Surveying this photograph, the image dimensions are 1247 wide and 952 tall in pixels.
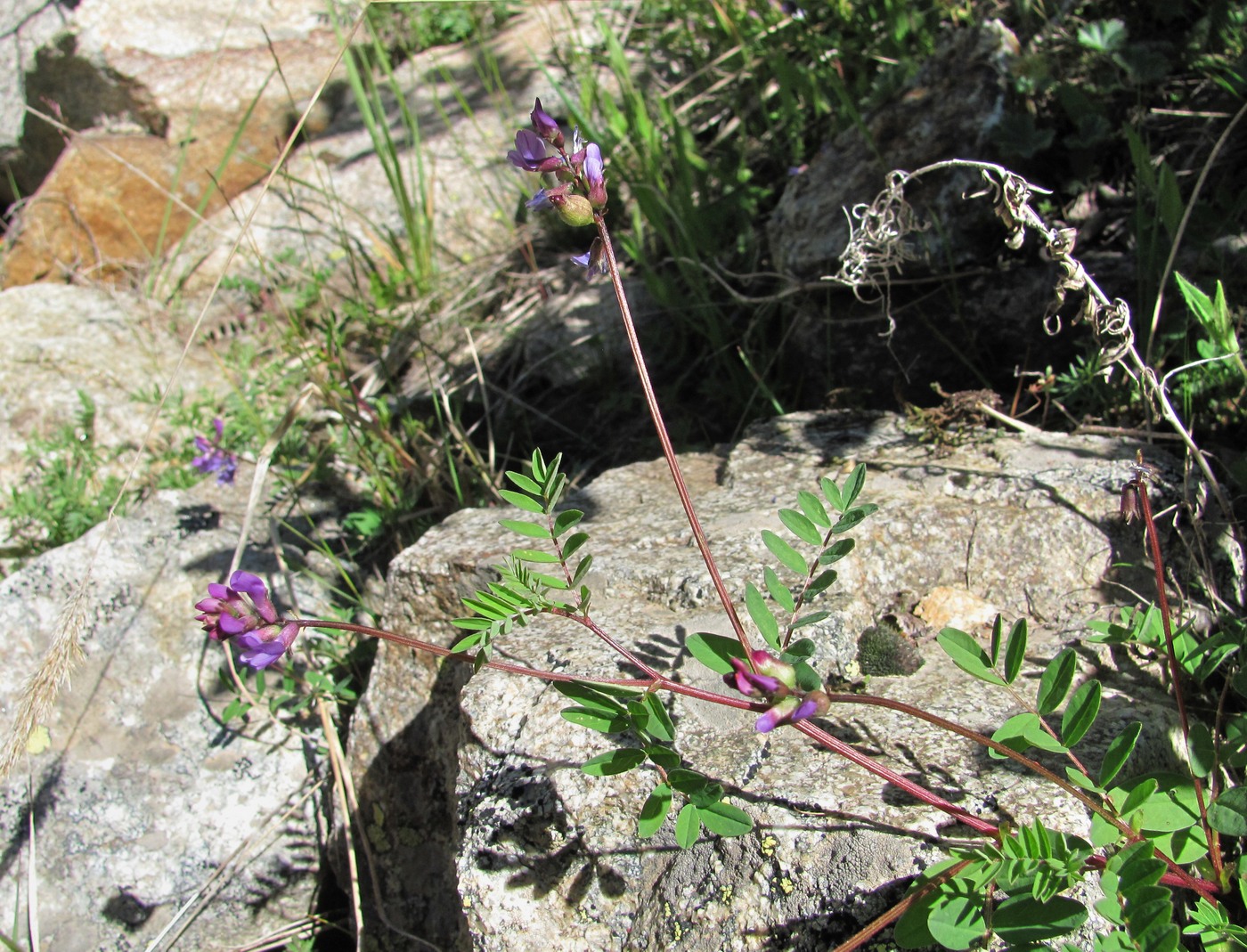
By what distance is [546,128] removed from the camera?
1.56 metres

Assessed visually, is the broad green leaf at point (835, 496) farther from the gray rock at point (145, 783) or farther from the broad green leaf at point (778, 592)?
the gray rock at point (145, 783)

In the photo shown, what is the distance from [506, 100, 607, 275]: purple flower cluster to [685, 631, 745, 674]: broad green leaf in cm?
64

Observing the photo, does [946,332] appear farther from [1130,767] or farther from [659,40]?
[659,40]

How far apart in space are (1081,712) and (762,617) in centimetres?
52

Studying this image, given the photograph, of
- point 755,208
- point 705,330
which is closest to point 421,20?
point 755,208

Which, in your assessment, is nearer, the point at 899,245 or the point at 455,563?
the point at 455,563

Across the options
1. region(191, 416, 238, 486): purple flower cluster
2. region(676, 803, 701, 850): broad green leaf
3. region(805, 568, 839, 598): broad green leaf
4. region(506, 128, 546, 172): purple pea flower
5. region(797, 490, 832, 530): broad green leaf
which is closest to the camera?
region(676, 803, 701, 850): broad green leaf

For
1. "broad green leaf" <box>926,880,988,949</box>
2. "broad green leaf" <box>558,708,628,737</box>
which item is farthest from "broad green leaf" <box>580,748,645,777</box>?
"broad green leaf" <box>926,880,988,949</box>

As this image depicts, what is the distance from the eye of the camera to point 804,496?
5.70 feet

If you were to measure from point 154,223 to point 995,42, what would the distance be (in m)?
4.90

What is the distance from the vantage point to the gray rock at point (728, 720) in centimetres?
152

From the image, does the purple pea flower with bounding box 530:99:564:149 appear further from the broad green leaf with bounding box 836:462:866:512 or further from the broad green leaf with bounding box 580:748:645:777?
the broad green leaf with bounding box 580:748:645:777

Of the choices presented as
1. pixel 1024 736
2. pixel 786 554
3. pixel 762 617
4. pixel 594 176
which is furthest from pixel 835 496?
pixel 594 176

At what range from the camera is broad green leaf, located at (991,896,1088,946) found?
1.25 metres
